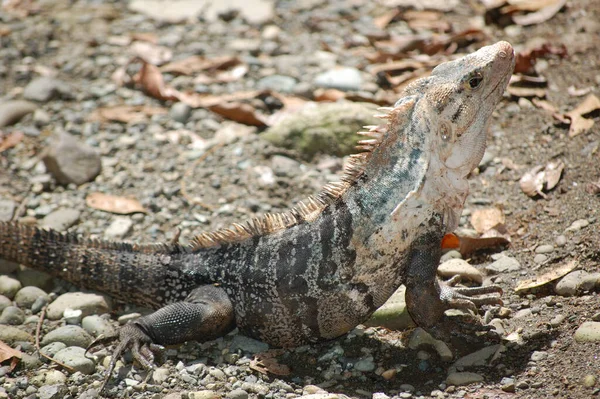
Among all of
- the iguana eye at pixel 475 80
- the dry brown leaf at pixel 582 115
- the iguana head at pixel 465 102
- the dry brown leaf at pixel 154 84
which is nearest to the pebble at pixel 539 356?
the iguana head at pixel 465 102

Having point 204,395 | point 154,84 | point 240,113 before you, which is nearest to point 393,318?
point 204,395

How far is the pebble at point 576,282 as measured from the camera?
4336 mm

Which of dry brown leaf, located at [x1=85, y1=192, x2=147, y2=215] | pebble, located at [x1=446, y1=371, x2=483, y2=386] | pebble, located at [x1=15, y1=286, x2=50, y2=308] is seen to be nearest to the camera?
pebble, located at [x1=446, y1=371, x2=483, y2=386]

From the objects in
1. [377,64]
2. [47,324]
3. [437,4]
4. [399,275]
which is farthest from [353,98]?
[47,324]

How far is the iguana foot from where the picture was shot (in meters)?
4.43

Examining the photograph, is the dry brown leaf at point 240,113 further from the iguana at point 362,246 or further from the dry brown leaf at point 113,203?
the iguana at point 362,246

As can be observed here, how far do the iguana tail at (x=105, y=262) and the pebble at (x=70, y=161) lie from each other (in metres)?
1.17

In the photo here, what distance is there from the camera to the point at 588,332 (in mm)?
3936

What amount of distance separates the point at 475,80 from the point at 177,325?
248cm

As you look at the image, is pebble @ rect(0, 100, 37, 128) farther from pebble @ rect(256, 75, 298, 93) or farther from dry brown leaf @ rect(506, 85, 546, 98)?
dry brown leaf @ rect(506, 85, 546, 98)

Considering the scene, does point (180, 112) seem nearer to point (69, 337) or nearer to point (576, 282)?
point (69, 337)

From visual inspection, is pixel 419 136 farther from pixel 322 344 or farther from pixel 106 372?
pixel 106 372

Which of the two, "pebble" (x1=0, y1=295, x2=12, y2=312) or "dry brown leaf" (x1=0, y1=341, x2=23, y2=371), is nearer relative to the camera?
"dry brown leaf" (x1=0, y1=341, x2=23, y2=371)

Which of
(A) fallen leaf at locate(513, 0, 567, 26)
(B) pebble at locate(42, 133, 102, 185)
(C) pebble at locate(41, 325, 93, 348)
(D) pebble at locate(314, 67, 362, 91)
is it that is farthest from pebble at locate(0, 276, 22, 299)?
(A) fallen leaf at locate(513, 0, 567, 26)
